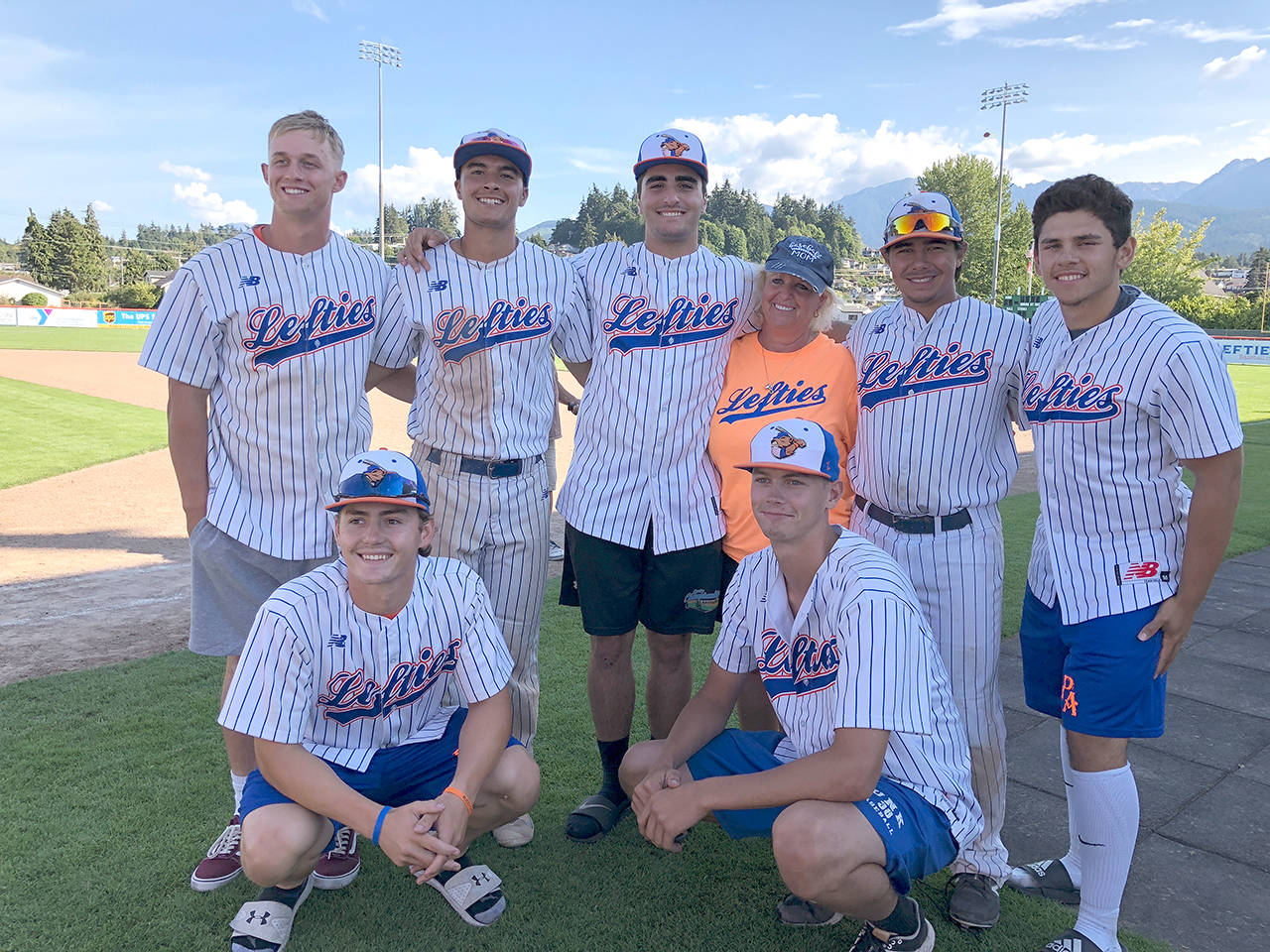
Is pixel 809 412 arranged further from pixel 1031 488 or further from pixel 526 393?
pixel 1031 488

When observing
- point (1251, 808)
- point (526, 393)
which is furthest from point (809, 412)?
point (1251, 808)

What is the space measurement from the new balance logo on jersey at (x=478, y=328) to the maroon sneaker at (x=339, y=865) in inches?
66.2

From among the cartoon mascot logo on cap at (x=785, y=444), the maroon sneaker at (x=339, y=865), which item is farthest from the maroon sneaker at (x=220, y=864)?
the cartoon mascot logo on cap at (x=785, y=444)

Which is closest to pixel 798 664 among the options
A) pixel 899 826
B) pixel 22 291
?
pixel 899 826

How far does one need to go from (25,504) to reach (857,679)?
961cm

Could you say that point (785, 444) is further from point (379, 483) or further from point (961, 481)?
point (379, 483)

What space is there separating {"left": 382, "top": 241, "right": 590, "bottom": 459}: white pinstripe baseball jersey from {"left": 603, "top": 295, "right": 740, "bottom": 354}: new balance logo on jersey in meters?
0.23

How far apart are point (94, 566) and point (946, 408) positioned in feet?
21.8

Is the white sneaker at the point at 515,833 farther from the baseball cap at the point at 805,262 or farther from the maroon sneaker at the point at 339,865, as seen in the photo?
the baseball cap at the point at 805,262

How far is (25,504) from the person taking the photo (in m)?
9.30

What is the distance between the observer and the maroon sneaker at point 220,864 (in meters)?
2.96

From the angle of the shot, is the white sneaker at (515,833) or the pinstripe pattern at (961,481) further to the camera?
the white sneaker at (515,833)

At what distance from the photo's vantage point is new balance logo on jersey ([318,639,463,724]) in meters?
2.80

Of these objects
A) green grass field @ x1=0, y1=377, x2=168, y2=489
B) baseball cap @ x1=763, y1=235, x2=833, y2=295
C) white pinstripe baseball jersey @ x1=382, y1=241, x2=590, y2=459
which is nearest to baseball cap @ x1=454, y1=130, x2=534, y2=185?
white pinstripe baseball jersey @ x1=382, y1=241, x2=590, y2=459
